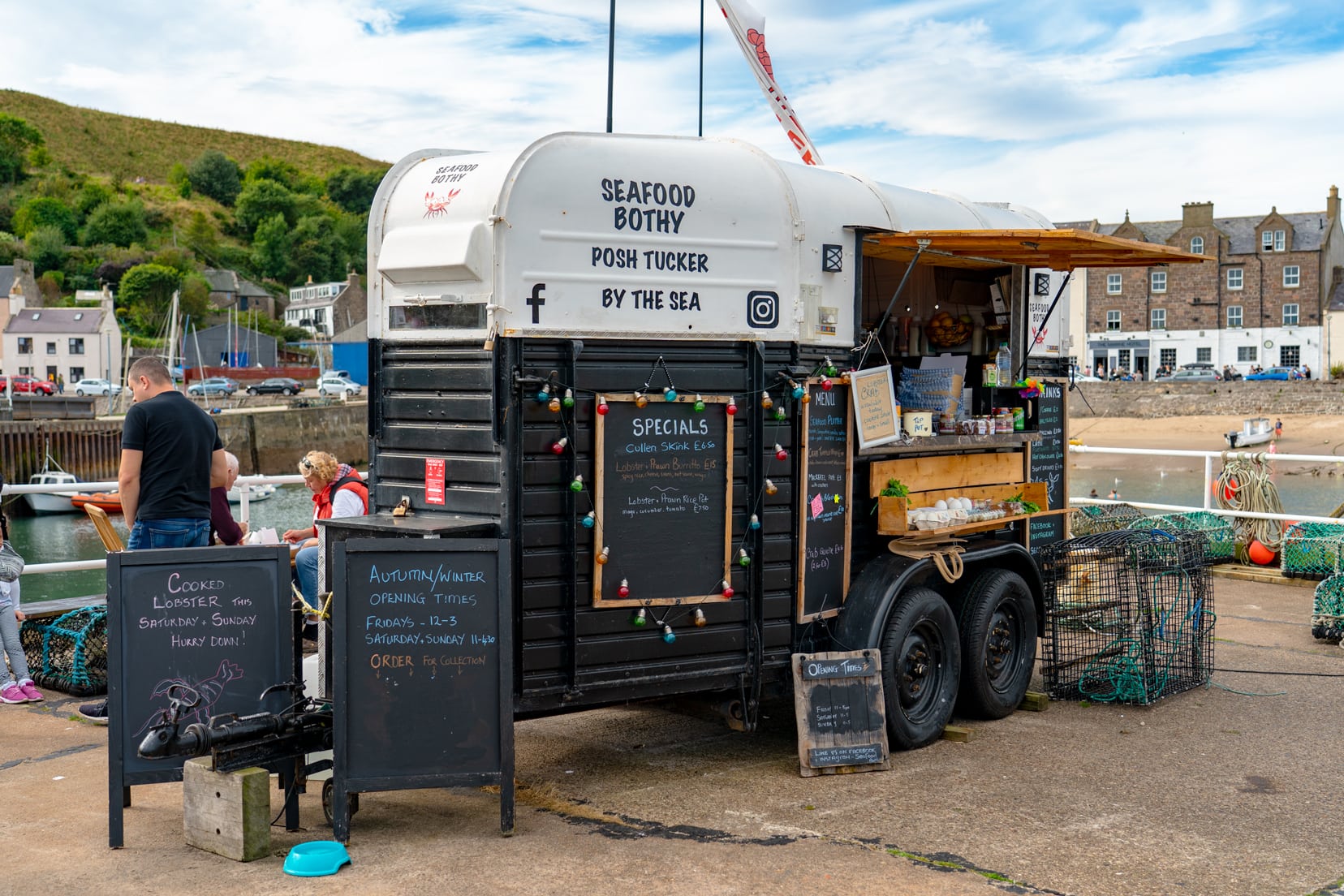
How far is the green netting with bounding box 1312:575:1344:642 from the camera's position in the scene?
991 cm

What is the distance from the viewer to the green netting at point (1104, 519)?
12.2 meters

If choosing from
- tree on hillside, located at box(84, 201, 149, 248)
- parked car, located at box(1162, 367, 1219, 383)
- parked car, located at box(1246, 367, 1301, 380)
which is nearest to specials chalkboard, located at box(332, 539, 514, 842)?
parked car, located at box(1162, 367, 1219, 383)

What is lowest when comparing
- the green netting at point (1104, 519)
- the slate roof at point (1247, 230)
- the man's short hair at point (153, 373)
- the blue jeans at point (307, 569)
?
the green netting at point (1104, 519)

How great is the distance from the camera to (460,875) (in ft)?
16.2

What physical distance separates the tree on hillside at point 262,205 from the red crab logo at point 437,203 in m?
179

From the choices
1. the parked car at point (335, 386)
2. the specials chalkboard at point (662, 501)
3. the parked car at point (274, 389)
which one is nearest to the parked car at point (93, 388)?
the parked car at point (274, 389)

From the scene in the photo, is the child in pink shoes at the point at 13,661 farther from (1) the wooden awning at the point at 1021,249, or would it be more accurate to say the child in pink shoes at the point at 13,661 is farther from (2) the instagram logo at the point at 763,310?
(1) the wooden awning at the point at 1021,249

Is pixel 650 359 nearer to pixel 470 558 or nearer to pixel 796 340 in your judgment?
pixel 796 340

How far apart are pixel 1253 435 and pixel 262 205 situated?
151m

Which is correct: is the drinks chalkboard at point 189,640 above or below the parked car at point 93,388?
below

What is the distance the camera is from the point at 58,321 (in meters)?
91.5

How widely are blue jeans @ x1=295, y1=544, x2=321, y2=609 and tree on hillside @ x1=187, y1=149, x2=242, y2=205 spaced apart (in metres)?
195

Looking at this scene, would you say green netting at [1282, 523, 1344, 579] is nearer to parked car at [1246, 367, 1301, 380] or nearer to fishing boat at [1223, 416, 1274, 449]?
fishing boat at [1223, 416, 1274, 449]

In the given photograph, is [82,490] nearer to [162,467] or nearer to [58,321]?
[162,467]
